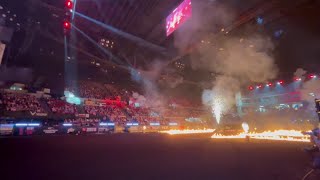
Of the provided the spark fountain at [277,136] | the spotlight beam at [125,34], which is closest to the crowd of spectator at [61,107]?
the spotlight beam at [125,34]

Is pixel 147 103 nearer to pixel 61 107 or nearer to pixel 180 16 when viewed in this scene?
pixel 61 107

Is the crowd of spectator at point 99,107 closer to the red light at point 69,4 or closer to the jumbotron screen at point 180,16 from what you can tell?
the jumbotron screen at point 180,16

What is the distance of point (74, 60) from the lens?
3812cm

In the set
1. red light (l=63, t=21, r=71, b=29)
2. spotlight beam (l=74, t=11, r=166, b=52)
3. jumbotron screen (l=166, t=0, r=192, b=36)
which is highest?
spotlight beam (l=74, t=11, r=166, b=52)

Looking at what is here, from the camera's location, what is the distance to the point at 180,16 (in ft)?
43.1

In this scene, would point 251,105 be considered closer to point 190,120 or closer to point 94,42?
point 190,120

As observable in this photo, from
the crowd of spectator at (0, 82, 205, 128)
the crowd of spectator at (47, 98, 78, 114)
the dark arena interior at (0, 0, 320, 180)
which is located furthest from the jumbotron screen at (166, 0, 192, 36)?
the crowd of spectator at (47, 98, 78, 114)

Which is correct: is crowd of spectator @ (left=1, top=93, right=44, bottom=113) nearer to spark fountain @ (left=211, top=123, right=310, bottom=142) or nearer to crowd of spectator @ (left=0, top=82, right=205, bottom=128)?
crowd of spectator @ (left=0, top=82, right=205, bottom=128)

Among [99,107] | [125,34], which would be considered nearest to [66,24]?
[125,34]

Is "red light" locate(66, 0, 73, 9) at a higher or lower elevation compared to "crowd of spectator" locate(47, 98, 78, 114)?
higher

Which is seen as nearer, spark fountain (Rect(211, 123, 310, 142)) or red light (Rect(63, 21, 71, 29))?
red light (Rect(63, 21, 71, 29))

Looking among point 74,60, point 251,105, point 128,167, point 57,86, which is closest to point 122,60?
point 74,60

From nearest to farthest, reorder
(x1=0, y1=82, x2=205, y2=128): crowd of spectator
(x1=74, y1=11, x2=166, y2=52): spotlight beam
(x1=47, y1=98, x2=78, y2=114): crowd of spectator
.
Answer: (x1=74, y1=11, x2=166, y2=52): spotlight beam, (x1=0, y1=82, x2=205, y2=128): crowd of spectator, (x1=47, y1=98, x2=78, y2=114): crowd of spectator

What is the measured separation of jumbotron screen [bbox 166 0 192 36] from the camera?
40.7 ft
